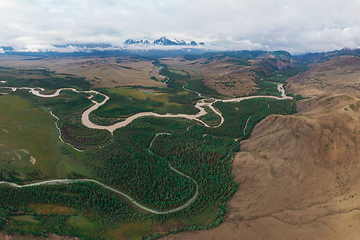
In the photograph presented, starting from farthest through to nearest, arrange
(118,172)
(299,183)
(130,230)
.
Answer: (118,172) → (299,183) → (130,230)

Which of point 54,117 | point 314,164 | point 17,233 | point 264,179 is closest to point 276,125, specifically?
point 314,164

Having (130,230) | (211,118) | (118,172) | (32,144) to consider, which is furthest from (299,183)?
(32,144)

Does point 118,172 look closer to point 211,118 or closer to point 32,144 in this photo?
point 32,144

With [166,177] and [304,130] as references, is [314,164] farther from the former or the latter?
[166,177]

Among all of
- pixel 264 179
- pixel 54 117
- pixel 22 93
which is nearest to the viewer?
pixel 264 179

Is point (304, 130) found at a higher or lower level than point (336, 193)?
higher

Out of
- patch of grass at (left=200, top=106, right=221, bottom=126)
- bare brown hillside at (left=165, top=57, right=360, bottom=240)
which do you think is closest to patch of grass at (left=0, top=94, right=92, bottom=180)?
bare brown hillside at (left=165, top=57, right=360, bottom=240)

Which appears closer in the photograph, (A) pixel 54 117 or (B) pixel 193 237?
(B) pixel 193 237

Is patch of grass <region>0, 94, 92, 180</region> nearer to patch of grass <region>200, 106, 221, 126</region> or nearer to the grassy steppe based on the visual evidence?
the grassy steppe
